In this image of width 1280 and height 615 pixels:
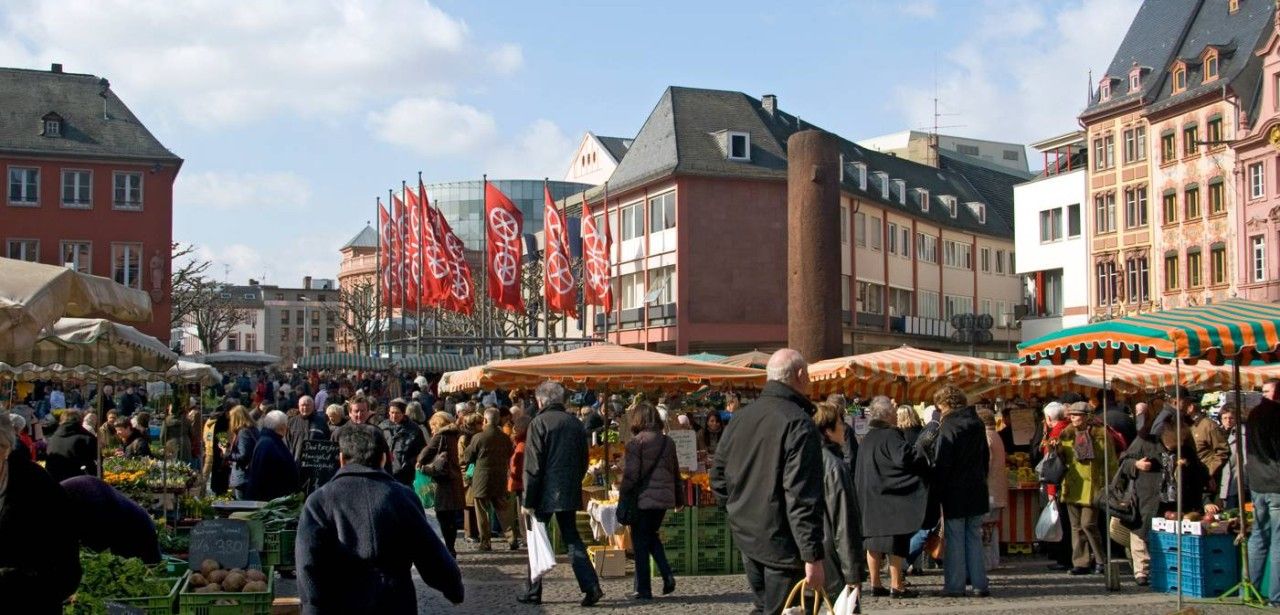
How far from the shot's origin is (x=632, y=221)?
5847 cm

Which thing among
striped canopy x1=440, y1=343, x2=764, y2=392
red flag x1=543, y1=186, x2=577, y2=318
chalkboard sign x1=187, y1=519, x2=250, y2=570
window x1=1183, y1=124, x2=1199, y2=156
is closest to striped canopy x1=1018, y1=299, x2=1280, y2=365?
striped canopy x1=440, y1=343, x2=764, y2=392

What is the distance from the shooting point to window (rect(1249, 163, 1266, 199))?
46531 mm

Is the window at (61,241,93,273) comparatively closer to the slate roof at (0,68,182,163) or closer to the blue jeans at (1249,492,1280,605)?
the slate roof at (0,68,182,163)

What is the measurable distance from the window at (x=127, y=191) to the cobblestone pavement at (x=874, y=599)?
5030 cm

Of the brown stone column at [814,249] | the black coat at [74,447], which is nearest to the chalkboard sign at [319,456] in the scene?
the black coat at [74,447]

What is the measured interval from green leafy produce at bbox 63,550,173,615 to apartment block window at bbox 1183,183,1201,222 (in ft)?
158

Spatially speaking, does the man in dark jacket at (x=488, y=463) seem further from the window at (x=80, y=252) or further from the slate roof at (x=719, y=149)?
the window at (x=80, y=252)

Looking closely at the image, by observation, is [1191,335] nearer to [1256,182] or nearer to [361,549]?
[361,549]

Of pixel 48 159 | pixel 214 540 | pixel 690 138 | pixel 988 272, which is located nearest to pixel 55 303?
pixel 214 540

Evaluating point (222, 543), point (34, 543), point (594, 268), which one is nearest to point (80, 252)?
point (594, 268)

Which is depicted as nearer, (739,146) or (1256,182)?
(1256,182)

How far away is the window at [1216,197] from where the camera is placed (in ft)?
161

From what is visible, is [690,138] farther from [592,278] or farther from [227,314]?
[227,314]

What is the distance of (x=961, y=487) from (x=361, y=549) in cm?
705
